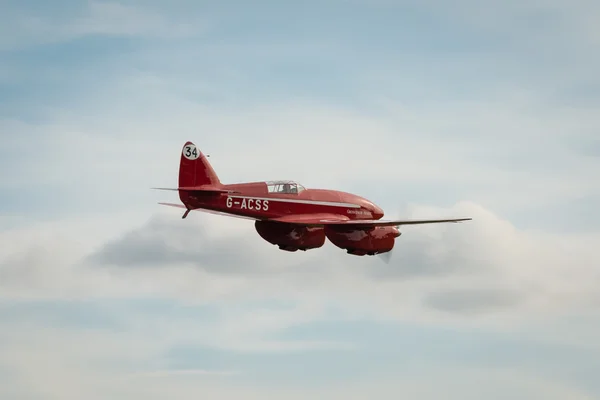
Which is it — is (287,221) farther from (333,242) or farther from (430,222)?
(430,222)

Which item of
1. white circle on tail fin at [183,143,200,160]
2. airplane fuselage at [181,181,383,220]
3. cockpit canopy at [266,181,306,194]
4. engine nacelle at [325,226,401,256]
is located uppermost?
white circle on tail fin at [183,143,200,160]

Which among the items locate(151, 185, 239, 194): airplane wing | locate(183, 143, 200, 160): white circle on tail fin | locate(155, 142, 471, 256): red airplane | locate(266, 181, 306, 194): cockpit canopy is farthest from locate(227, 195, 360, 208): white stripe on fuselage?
locate(183, 143, 200, 160): white circle on tail fin

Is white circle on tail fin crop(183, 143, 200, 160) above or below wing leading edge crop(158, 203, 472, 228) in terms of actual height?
above

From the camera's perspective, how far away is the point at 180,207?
2931 inches

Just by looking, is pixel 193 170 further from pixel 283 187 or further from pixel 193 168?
pixel 283 187

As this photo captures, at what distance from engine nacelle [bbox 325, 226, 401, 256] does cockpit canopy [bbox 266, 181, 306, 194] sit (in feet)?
11.3

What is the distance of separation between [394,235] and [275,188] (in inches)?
358

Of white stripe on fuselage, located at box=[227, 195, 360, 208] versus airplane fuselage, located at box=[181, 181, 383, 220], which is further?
white stripe on fuselage, located at box=[227, 195, 360, 208]

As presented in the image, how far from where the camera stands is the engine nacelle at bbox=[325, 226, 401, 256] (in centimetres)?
7338

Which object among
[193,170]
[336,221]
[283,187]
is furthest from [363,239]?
[193,170]

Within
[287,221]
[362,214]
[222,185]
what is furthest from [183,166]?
[362,214]

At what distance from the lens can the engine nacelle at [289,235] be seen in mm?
74312

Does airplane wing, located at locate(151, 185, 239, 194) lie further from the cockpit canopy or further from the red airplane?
the cockpit canopy

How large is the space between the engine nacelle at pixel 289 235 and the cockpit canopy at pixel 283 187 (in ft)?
8.12
